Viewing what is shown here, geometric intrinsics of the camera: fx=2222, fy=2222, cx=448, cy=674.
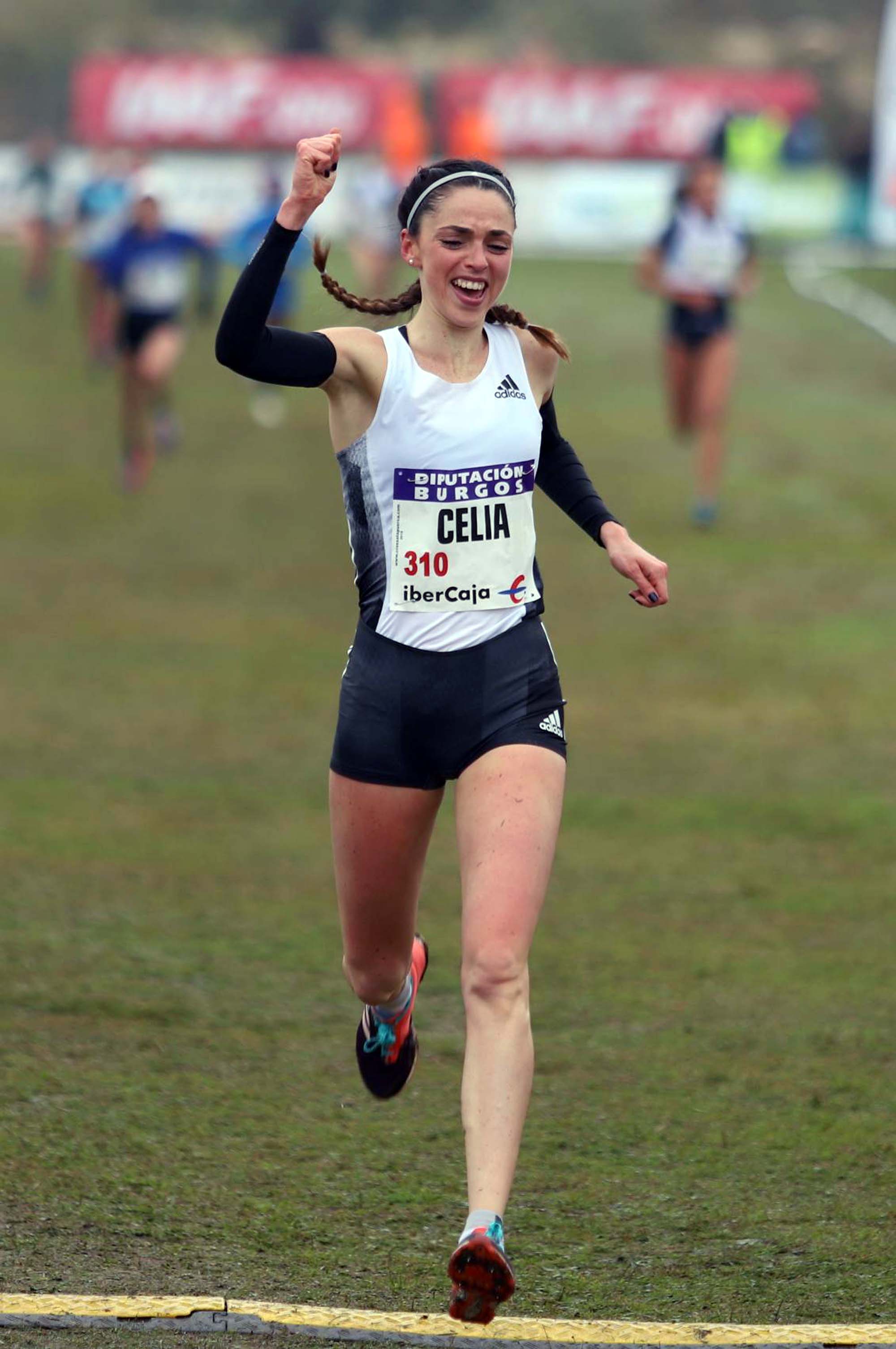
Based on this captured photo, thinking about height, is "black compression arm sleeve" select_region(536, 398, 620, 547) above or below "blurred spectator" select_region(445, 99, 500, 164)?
below

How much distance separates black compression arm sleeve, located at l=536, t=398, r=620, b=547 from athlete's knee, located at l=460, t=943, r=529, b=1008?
107 cm

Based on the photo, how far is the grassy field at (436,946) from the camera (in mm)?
4617

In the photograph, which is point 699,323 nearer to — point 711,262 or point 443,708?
point 711,262

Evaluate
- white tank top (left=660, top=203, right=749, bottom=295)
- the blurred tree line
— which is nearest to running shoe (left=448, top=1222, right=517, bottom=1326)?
white tank top (left=660, top=203, right=749, bottom=295)

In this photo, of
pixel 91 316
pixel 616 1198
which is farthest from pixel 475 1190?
pixel 91 316

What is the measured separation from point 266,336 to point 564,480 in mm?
842

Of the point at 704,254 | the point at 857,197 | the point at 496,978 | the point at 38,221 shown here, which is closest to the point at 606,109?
the point at 857,197

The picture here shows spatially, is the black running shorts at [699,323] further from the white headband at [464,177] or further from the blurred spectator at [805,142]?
the blurred spectator at [805,142]

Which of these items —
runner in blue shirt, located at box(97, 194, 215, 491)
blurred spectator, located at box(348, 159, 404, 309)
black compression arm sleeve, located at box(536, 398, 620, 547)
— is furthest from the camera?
blurred spectator, located at box(348, 159, 404, 309)

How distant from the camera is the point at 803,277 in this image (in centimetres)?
3812

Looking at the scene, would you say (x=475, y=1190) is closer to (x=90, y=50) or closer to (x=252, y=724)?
(x=252, y=724)

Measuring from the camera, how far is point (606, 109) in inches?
2048

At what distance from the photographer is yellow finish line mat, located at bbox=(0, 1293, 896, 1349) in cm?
402

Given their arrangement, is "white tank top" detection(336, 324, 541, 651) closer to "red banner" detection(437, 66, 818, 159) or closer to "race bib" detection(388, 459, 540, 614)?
"race bib" detection(388, 459, 540, 614)
